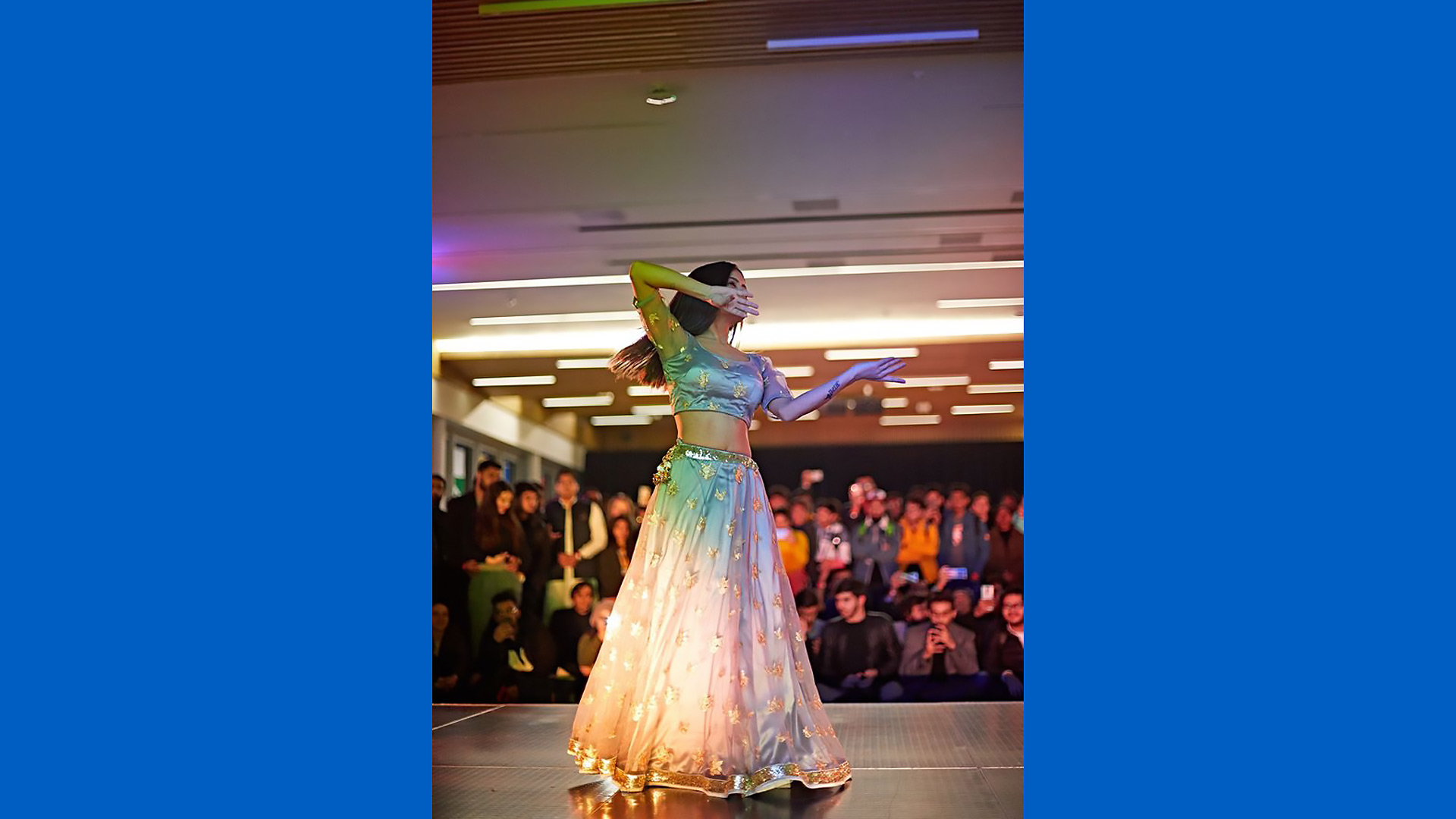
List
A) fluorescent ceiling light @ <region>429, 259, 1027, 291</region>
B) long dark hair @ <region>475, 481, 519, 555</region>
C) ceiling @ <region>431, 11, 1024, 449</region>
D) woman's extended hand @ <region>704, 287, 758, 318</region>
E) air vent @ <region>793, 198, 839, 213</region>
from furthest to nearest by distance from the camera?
long dark hair @ <region>475, 481, 519, 555</region> → fluorescent ceiling light @ <region>429, 259, 1027, 291</region> → air vent @ <region>793, 198, 839, 213</region> → ceiling @ <region>431, 11, 1024, 449</region> → woman's extended hand @ <region>704, 287, 758, 318</region>

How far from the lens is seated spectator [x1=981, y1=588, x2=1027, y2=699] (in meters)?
5.66

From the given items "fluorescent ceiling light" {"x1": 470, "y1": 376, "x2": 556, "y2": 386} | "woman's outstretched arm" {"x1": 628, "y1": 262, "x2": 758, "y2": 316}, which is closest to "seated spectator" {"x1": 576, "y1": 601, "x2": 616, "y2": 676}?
"fluorescent ceiling light" {"x1": 470, "y1": 376, "x2": 556, "y2": 386}

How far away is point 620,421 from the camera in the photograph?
5.17 m

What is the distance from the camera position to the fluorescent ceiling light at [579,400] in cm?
489

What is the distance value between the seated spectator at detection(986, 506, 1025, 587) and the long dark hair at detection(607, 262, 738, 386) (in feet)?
7.98

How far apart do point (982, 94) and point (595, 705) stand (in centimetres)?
212

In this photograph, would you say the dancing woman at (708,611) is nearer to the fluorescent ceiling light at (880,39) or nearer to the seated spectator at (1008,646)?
the fluorescent ceiling light at (880,39)

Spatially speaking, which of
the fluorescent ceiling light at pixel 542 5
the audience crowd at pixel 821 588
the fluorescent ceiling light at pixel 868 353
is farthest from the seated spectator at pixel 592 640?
the fluorescent ceiling light at pixel 542 5

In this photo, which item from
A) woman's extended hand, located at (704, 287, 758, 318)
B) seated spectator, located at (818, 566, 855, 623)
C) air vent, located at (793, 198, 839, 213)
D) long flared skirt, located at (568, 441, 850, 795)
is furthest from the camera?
seated spectator, located at (818, 566, 855, 623)

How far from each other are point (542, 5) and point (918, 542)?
3.18 m

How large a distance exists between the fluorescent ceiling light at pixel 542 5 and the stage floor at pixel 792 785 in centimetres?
222

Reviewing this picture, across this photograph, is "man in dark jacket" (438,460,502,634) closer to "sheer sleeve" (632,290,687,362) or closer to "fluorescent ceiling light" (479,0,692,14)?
"sheer sleeve" (632,290,687,362)

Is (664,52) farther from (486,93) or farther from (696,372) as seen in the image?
(696,372)

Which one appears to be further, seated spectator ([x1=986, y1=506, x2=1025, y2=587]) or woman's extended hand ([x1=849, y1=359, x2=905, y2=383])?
seated spectator ([x1=986, y1=506, x2=1025, y2=587])
